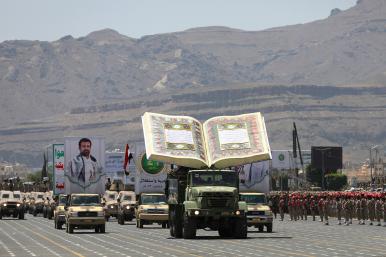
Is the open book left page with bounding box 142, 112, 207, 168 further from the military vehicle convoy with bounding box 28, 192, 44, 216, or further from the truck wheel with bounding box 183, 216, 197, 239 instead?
the military vehicle convoy with bounding box 28, 192, 44, 216

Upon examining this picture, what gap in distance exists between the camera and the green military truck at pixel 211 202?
181 feet

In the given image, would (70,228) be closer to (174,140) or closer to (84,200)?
(84,200)

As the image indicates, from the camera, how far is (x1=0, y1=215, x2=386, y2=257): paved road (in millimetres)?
45656

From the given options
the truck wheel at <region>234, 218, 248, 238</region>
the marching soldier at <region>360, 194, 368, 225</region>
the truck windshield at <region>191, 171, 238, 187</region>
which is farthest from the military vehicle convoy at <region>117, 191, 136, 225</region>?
the truck windshield at <region>191, 171, 238, 187</region>

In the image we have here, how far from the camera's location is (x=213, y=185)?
182 feet

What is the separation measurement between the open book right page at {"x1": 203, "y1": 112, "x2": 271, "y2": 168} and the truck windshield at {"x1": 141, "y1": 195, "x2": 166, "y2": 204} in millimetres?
18349

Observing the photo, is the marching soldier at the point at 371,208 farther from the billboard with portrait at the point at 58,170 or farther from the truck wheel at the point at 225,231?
the truck wheel at the point at 225,231

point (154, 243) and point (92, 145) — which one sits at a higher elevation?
point (92, 145)

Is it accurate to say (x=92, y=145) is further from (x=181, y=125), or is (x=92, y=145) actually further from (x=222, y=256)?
(x=222, y=256)

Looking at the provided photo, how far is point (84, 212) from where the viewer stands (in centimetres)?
6562

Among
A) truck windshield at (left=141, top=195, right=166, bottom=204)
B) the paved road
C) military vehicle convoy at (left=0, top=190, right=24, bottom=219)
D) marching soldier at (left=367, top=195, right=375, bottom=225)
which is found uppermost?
military vehicle convoy at (left=0, top=190, right=24, bottom=219)

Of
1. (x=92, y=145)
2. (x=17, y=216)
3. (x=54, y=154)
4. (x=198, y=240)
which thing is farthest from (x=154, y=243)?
(x=17, y=216)

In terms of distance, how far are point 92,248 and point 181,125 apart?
914 cm

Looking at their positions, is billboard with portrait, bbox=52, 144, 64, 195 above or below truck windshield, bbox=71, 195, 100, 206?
above
